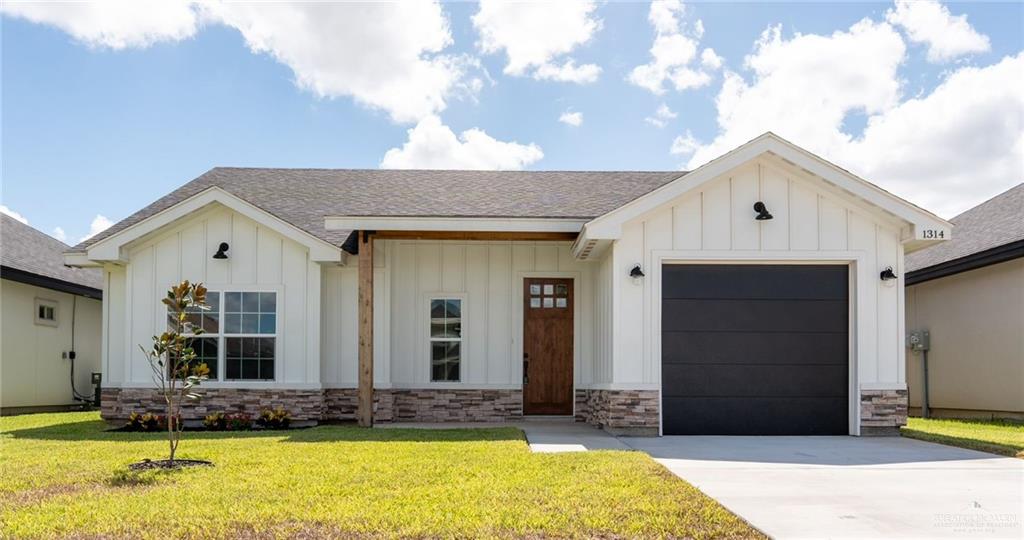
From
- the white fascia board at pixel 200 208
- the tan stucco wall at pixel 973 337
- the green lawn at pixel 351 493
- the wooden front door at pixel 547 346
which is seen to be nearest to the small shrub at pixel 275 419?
the green lawn at pixel 351 493

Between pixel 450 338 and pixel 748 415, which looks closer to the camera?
pixel 748 415

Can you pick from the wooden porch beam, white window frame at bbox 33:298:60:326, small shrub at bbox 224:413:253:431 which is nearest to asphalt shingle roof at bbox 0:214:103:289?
white window frame at bbox 33:298:60:326

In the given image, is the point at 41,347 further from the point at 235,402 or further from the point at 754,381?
the point at 754,381

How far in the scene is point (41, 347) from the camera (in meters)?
16.5

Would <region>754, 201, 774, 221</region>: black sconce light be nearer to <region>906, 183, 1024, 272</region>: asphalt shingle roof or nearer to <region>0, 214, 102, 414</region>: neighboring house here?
<region>906, 183, 1024, 272</region>: asphalt shingle roof

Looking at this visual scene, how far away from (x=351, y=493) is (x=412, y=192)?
30.1 feet

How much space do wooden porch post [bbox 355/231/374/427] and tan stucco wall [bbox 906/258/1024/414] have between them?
35.0 ft

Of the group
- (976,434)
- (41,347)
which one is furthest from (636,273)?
(41,347)

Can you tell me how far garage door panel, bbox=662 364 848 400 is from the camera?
11.1 m

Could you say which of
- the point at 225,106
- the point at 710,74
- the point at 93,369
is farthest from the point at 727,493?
the point at 93,369

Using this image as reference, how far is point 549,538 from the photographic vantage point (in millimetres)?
4992

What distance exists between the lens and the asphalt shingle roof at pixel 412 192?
1357 centimetres

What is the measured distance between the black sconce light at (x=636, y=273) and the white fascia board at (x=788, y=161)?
0.51 meters

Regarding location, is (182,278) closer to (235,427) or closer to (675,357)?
(235,427)
